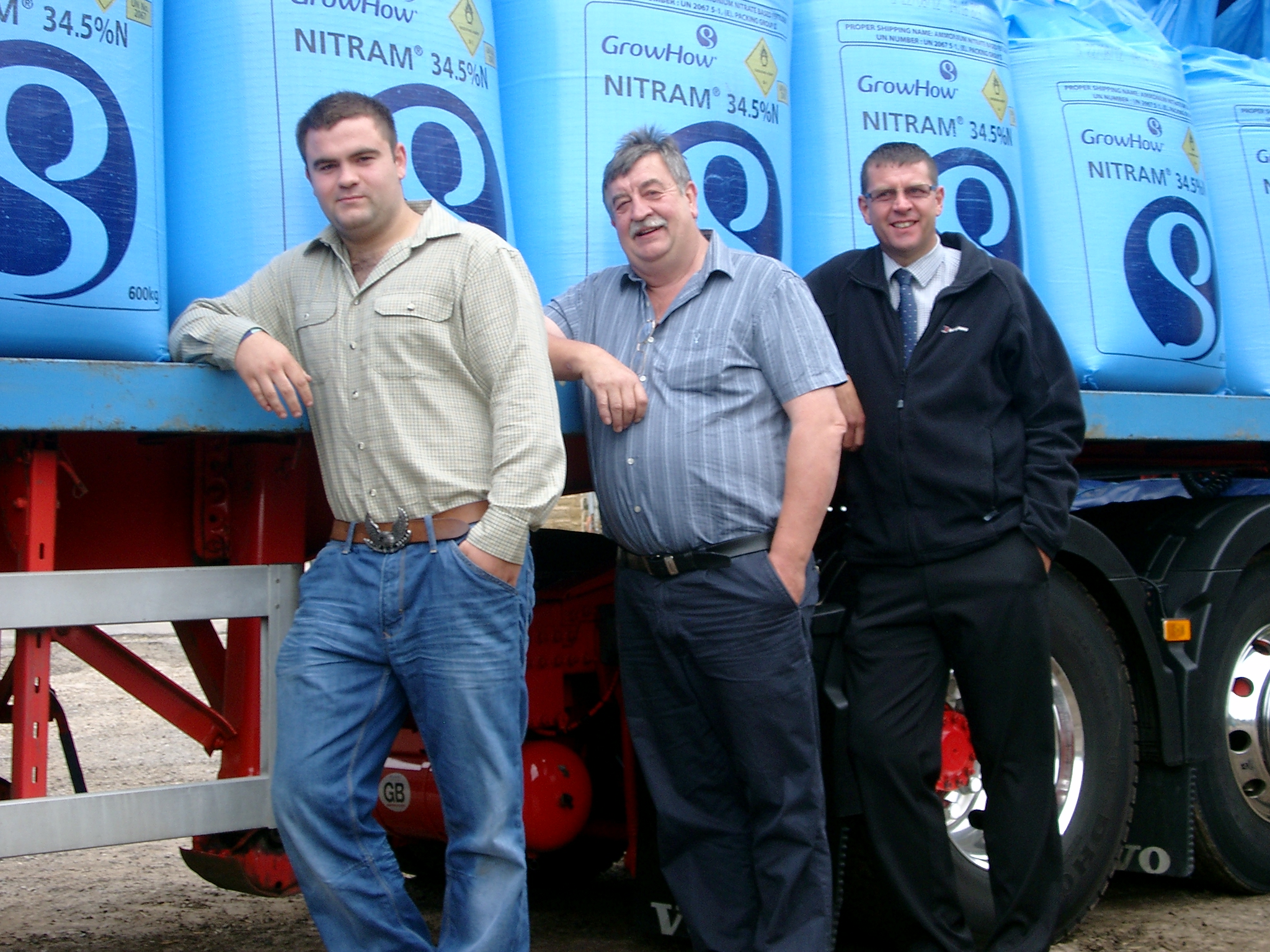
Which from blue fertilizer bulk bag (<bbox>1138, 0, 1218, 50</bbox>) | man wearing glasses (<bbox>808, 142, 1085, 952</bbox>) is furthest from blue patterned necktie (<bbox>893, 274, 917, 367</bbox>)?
blue fertilizer bulk bag (<bbox>1138, 0, 1218, 50</bbox>)

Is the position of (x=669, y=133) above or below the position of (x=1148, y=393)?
above

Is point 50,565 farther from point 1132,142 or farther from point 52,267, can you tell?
point 1132,142

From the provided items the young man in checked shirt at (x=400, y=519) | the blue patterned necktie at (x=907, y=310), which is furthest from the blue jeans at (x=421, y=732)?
the blue patterned necktie at (x=907, y=310)

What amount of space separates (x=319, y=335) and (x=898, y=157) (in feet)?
4.10

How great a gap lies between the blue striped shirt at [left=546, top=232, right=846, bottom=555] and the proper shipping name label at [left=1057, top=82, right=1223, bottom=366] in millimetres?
1158

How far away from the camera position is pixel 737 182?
3146mm

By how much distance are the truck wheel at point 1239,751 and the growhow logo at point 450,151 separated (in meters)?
2.26

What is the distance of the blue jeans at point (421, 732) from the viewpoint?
7.92 feet

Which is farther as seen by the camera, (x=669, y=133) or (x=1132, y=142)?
(x=1132, y=142)

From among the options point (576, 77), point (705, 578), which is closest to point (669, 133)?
point (576, 77)

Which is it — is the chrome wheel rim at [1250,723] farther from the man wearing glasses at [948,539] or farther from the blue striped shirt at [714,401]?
the blue striped shirt at [714,401]

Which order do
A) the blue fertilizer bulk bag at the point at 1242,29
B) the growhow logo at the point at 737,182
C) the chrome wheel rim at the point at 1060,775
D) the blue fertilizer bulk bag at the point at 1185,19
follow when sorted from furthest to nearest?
1. the blue fertilizer bulk bag at the point at 1242,29
2. the blue fertilizer bulk bag at the point at 1185,19
3. the chrome wheel rim at the point at 1060,775
4. the growhow logo at the point at 737,182

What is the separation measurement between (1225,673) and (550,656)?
5.99 feet

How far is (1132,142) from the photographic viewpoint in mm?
3773
